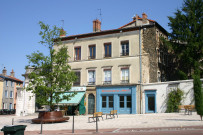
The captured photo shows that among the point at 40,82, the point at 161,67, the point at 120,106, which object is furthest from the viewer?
the point at 161,67

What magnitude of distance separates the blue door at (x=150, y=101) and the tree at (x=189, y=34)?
4946 mm

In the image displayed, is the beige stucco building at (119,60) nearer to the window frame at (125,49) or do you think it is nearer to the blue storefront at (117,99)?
the window frame at (125,49)

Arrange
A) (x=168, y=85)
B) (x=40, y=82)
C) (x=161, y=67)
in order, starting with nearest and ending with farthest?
1. (x=40, y=82)
2. (x=168, y=85)
3. (x=161, y=67)

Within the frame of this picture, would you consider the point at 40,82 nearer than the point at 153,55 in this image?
Yes

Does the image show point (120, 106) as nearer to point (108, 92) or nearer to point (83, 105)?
point (108, 92)

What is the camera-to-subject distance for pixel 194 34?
27.4 m

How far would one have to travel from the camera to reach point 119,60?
27078 millimetres

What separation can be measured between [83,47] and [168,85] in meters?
11.3

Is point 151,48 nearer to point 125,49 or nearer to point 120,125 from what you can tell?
point 125,49

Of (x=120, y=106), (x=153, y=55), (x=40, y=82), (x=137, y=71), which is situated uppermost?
(x=153, y=55)

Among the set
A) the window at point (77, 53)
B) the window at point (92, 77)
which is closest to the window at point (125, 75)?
the window at point (92, 77)

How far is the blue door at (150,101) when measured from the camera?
25375 millimetres

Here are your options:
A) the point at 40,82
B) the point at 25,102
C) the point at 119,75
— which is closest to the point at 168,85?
the point at 119,75

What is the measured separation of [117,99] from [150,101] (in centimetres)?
362
